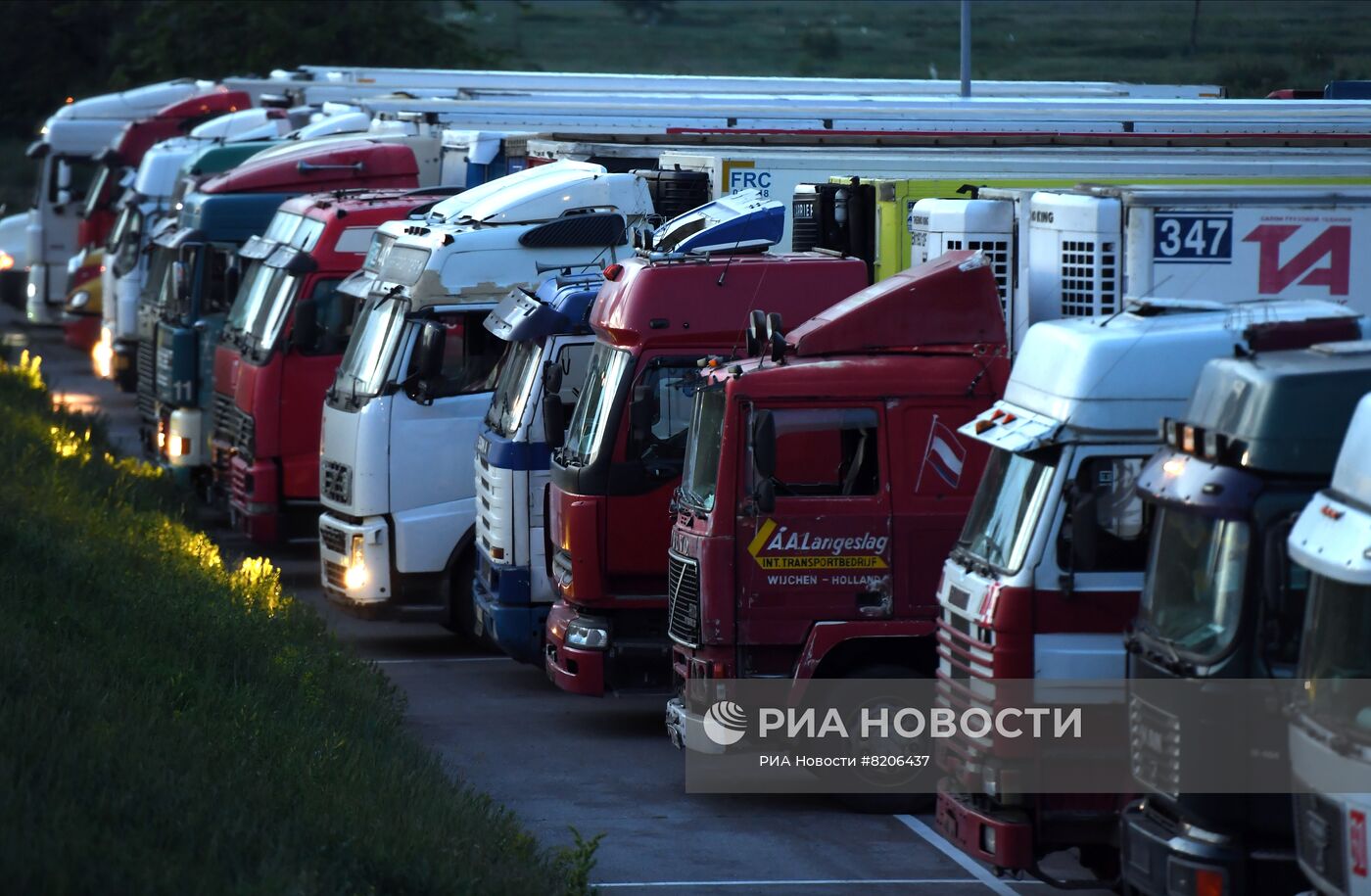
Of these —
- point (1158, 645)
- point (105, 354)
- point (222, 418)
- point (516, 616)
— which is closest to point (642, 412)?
point (516, 616)

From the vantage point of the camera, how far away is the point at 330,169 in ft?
67.2

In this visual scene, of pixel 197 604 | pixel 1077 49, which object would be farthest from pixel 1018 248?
pixel 1077 49

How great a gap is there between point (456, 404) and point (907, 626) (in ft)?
16.6

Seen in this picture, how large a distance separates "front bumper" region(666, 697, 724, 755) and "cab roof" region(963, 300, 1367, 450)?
2.98m

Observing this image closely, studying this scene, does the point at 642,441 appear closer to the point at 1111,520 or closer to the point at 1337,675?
the point at 1111,520

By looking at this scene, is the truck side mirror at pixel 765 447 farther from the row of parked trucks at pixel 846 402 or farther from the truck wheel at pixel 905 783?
the truck wheel at pixel 905 783

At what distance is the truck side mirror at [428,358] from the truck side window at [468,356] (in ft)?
0.26

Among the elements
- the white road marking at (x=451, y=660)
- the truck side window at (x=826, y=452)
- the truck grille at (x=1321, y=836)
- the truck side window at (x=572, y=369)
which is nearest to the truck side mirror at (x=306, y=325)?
the white road marking at (x=451, y=660)

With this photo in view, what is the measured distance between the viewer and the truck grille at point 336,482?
15.3m

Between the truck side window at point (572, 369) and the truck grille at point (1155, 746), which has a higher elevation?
the truck side window at point (572, 369)

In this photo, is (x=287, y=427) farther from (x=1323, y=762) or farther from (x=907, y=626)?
(x=1323, y=762)

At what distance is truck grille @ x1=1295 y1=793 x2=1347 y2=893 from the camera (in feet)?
21.5

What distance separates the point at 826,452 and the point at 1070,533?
2.44 metres

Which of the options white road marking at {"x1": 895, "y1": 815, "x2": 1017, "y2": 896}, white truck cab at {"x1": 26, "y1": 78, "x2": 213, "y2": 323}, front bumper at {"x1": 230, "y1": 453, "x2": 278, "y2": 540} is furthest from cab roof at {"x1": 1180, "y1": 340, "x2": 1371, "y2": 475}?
white truck cab at {"x1": 26, "y1": 78, "x2": 213, "y2": 323}
